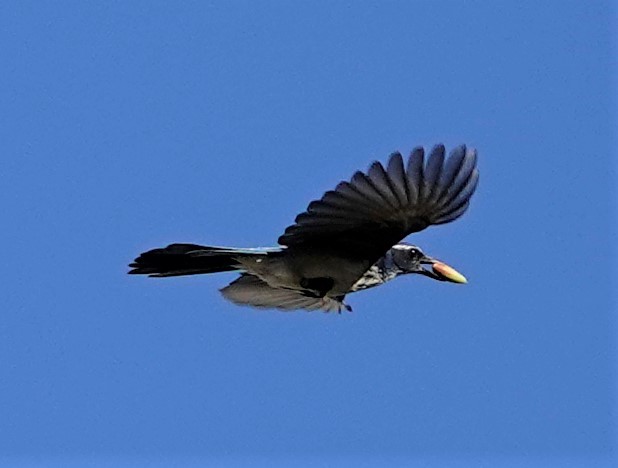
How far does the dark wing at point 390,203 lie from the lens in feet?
27.6

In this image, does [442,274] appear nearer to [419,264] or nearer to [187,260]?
[419,264]

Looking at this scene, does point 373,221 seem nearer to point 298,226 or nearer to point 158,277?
point 298,226

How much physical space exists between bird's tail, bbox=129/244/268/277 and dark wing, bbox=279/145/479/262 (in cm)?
36

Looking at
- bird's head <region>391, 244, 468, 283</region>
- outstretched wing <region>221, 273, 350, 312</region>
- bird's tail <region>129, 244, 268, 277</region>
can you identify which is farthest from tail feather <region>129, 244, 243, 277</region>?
bird's head <region>391, 244, 468, 283</region>

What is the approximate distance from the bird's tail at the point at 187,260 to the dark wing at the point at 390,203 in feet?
1.18

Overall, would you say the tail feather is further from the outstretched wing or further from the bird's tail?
the outstretched wing

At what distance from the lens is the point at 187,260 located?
9055 millimetres

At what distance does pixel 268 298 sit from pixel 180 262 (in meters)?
0.78

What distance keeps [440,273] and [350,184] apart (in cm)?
133

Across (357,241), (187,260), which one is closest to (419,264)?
(357,241)

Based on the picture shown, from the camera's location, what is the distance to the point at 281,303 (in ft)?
32.2

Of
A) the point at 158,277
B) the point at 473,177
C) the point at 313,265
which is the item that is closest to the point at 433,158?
the point at 473,177

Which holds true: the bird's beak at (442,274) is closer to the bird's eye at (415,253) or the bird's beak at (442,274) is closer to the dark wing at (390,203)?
the bird's eye at (415,253)

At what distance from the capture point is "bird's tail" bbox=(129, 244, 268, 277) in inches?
349
